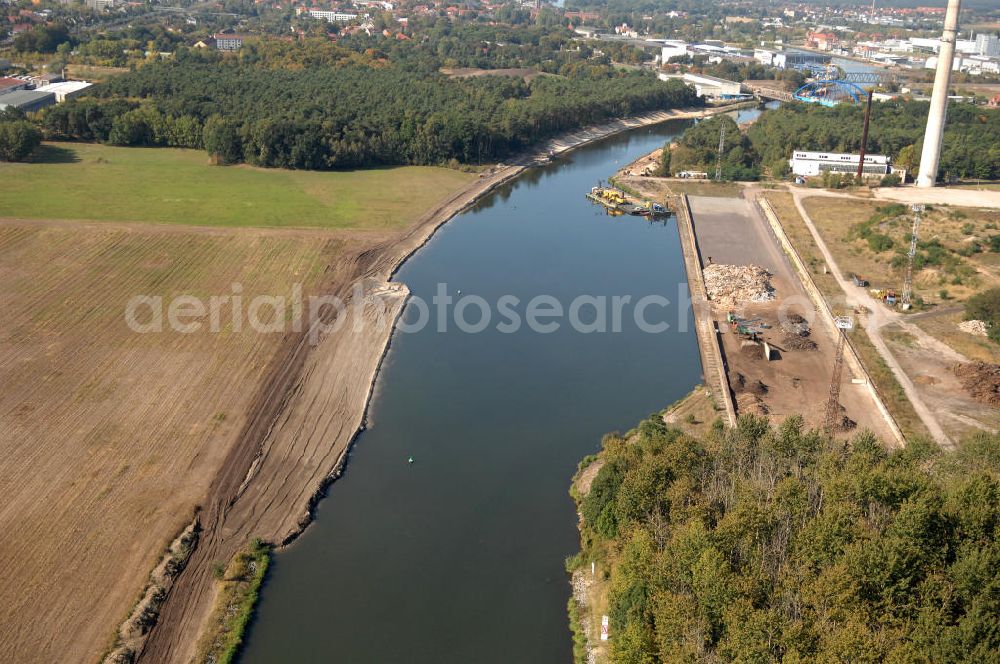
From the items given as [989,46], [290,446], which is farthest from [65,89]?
[989,46]

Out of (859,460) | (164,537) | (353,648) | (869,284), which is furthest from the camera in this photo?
(869,284)

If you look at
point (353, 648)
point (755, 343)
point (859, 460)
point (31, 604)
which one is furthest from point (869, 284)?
point (31, 604)

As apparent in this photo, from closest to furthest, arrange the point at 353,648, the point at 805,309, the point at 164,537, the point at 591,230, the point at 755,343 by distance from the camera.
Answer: the point at 353,648
the point at 164,537
the point at 755,343
the point at 805,309
the point at 591,230

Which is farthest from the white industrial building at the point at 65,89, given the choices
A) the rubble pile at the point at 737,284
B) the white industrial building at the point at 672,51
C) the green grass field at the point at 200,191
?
the white industrial building at the point at 672,51

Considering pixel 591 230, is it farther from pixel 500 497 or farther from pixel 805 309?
pixel 500 497

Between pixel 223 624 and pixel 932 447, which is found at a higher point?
pixel 932 447

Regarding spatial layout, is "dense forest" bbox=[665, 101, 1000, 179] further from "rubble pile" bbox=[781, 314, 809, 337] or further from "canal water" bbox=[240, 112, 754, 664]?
"rubble pile" bbox=[781, 314, 809, 337]

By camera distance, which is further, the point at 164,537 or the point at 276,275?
the point at 276,275
